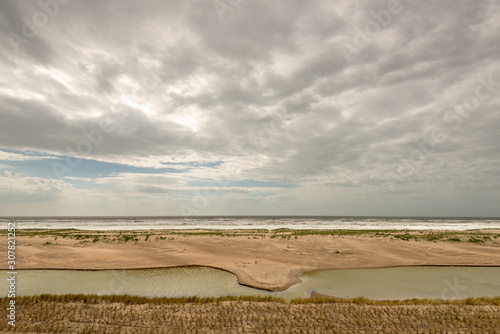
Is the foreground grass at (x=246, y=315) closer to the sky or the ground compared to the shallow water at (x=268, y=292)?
closer to the sky

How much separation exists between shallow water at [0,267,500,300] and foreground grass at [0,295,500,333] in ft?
7.75

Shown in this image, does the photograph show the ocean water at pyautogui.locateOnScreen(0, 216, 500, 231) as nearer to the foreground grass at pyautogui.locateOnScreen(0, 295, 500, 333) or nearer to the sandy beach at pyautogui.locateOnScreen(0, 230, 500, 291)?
the sandy beach at pyautogui.locateOnScreen(0, 230, 500, 291)

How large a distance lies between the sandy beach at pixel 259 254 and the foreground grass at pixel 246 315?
19.3 feet

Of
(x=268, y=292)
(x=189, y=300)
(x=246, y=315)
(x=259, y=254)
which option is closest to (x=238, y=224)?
(x=259, y=254)

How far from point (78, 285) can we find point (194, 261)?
10748mm

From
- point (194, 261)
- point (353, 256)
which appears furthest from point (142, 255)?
point (353, 256)

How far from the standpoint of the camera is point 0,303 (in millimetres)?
12867

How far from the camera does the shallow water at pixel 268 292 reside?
53.8 feet

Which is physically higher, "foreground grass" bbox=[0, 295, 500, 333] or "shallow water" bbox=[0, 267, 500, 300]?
"foreground grass" bbox=[0, 295, 500, 333]

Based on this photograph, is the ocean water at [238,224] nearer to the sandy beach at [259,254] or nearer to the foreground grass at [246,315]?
the sandy beach at [259,254]

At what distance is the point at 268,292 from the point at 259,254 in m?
13.0

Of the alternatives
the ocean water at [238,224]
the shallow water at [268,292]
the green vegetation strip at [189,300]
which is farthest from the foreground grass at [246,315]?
the ocean water at [238,224]

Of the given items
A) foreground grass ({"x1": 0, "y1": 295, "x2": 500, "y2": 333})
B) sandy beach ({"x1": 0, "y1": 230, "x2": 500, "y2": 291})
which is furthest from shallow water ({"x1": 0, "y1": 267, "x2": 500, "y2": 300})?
foreground grass ({"x1": 0, "y1": 295, "x2": 500, "y2": 333})

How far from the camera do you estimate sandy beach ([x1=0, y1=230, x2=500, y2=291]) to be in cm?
2353
